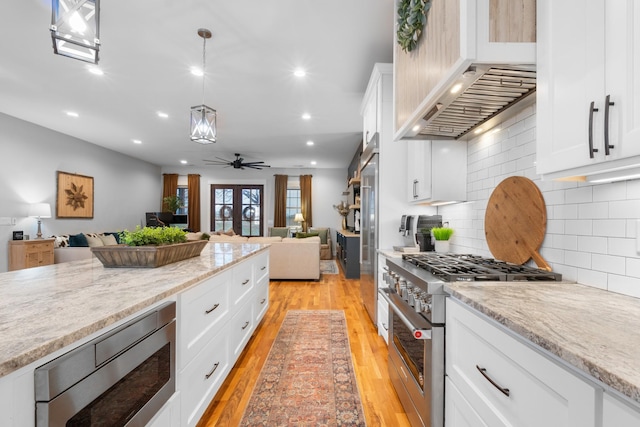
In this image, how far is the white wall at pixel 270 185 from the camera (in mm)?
9383

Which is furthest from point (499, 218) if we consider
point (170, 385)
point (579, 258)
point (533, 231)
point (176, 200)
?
point (176, 200)

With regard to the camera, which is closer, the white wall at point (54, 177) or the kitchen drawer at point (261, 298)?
the kitchen drawer at point (261, 298)

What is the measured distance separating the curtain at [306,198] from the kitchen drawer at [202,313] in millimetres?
7285

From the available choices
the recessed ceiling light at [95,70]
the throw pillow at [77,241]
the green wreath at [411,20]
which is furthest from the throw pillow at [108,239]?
the green wreath at [411,20]

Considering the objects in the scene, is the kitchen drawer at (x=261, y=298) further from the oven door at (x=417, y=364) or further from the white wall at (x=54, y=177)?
the white wall at (x=54, y=177)

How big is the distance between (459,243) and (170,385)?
213 centimetres

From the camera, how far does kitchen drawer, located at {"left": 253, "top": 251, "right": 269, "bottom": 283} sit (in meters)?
2.77

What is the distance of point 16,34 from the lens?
267 centimetres

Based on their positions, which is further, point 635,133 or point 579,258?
point 579,258

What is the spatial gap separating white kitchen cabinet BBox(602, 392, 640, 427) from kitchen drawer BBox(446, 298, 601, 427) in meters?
0.02

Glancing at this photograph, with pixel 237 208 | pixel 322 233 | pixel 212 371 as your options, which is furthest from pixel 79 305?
pixel 237 208

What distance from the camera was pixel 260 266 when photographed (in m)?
2.96

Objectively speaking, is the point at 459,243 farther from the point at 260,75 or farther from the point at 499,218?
the point at 260,75

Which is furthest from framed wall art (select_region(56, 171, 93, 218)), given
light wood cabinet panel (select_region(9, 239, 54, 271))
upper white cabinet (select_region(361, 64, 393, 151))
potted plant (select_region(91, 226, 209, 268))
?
upper white cabinet (select_region(361, 64, 393, 151))
